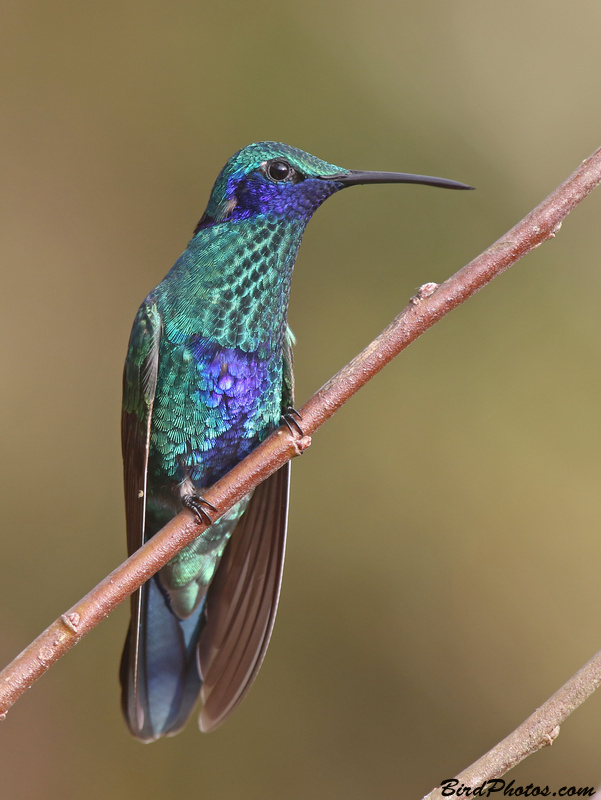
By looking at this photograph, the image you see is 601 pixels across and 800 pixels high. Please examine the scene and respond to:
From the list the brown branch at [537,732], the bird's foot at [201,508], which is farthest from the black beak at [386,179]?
the brown branch at [537,732]

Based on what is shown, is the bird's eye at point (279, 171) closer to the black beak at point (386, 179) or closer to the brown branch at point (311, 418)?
the black beak at point (386, 179)

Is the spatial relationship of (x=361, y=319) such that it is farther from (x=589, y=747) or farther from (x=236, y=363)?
(x=589, y=747)

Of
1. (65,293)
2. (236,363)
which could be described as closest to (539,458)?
(236,363)

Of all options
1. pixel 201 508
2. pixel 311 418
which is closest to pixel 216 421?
pixel 201 508

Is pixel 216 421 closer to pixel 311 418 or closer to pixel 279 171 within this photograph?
pixel 311 418

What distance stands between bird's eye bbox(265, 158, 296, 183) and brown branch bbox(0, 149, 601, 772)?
71 cm

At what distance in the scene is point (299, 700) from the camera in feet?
12.4

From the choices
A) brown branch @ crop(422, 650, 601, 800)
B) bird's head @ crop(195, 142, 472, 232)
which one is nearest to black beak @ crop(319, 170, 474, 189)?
bird's head @ crop(195, 142, 472, 232)

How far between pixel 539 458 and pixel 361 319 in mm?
1137

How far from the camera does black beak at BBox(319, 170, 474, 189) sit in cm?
196

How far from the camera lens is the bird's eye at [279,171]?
2299mm

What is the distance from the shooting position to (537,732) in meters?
1.39

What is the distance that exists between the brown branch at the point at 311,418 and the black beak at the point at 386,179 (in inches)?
9.3

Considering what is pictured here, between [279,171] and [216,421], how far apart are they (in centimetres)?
75
